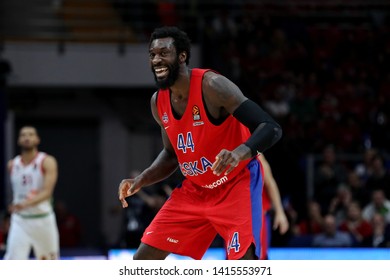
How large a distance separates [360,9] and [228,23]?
9.43 feet

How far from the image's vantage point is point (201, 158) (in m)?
5.79

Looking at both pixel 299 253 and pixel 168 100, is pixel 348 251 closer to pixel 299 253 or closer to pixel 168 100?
pixel 299 253

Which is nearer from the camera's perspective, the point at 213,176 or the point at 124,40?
the point at 213,176

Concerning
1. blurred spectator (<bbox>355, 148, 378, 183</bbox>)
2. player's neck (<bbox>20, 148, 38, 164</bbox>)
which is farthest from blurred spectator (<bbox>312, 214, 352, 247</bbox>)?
player's neck (<bbox>20, 148, 38, 164</bbox>)

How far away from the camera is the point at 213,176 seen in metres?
5.79

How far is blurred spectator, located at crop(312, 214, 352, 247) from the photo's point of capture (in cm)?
1192

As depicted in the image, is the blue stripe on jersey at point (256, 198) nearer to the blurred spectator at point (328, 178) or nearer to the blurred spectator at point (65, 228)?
the blurred spectator at point (328, 178)

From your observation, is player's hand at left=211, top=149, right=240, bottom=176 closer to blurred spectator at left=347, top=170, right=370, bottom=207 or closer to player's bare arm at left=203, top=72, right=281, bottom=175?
player's bare arm at left=203, top=72, right=281, bottom=175

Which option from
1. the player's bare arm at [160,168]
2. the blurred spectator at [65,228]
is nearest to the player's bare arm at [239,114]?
the player's bare arm at [160,168]

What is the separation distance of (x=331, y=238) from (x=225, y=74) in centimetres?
415

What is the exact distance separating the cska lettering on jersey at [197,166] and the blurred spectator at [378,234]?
6.48m
